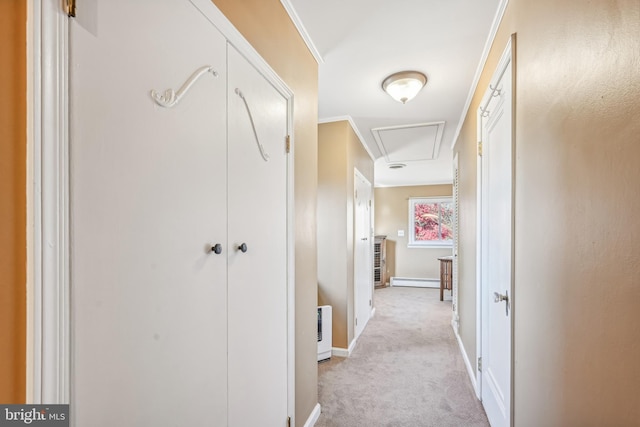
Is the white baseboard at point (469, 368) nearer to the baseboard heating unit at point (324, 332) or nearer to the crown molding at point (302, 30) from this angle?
the baseboard heating unit at point (324, 332)

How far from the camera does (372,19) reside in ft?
5.56

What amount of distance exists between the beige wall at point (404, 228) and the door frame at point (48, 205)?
706cm

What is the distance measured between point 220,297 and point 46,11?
850 mm

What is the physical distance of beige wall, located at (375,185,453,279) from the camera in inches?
276

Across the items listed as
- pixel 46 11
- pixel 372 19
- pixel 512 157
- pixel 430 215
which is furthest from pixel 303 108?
pixel 430 215

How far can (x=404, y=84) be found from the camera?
231 cm

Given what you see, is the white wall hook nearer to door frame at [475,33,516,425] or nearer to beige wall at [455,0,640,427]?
beige wall at [455,0,640,427]

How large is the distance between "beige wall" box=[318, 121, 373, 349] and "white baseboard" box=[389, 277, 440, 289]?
4.16 meters

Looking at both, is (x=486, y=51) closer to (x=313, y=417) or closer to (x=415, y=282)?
(x=313, y=417)
